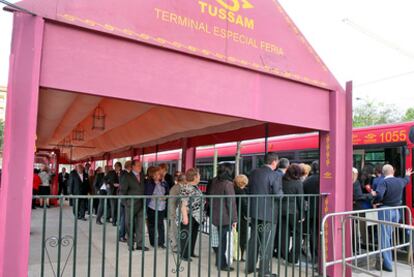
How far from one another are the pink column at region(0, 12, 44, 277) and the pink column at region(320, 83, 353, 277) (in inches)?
150

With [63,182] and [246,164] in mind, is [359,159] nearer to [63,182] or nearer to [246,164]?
[246,164]

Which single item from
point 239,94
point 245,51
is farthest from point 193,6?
point 239,94

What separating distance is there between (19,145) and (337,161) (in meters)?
3.96

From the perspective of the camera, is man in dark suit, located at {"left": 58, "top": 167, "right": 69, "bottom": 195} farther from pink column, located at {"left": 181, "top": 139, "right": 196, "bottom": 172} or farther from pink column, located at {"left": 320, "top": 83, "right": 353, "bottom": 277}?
pink column, located at {"left": 320, "top": 83, "right": 353, "bottom": 277}

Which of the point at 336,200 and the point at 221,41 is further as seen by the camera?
the point at 336,200

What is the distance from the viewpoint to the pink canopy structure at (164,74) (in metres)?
2.68

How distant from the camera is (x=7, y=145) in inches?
104

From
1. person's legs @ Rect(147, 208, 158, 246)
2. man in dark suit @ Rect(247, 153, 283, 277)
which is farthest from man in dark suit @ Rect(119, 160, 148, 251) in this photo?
man in dark suit @ Rect(247, 153, 283, 277)

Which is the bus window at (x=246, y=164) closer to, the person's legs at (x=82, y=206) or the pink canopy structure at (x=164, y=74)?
the person's legs at (x=82, y=206)

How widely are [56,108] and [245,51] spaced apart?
2895 mm

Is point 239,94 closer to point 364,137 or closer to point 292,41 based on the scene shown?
point 292,41

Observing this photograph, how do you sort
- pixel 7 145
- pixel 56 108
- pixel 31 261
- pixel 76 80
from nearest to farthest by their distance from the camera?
pixel 7 145 < pixel 76 80 < pixel 56 108 < pixel 31 261

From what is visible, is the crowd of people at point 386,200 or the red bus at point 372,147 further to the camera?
the red bus at point 372,147

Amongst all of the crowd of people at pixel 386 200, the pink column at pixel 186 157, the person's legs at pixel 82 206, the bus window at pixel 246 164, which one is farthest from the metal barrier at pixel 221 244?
the bus window at pixel 246 164
